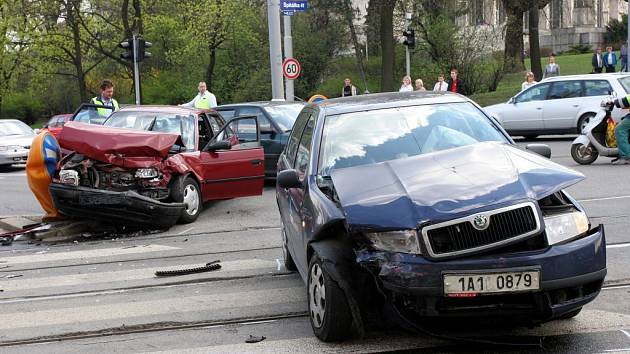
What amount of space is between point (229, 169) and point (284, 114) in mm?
3575

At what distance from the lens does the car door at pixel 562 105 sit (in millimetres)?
19828

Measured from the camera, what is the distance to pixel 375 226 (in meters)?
4.75

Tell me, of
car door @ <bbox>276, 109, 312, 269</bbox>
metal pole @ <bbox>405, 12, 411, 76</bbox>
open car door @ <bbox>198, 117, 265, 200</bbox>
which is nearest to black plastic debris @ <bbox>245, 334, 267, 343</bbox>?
car door @ <bbox>276, 109, 312, 269</bbox>

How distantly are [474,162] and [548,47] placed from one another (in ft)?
216

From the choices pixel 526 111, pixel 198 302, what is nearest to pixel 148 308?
pixel 198 302

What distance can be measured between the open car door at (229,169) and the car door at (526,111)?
10497 millimetres

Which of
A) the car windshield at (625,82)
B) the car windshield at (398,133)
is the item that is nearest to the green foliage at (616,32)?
the car windshield at (625,82)

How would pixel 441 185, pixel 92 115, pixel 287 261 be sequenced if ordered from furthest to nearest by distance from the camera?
1. pixel 92 115
2. pixel 287 261
3. pixel 441 185

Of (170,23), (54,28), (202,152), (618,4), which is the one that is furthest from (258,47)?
(618,4)

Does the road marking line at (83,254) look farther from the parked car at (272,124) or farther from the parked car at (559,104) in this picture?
the parked car at (559,104)

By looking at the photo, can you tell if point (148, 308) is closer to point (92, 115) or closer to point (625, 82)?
point (92, 115)

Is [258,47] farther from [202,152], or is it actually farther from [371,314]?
[371,314]

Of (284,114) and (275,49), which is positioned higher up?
(275,49)

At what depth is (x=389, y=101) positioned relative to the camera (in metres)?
6.66
